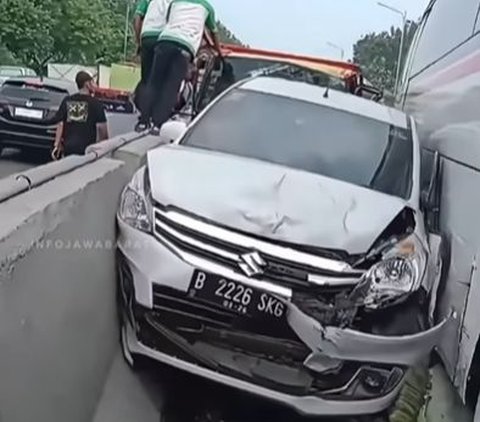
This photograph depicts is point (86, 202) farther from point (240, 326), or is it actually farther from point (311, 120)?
point (311, 120)

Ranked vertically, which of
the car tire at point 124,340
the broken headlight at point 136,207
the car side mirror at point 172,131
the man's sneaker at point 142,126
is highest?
the broken headlight at point 136,207

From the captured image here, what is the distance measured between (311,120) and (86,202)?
8.36 feet

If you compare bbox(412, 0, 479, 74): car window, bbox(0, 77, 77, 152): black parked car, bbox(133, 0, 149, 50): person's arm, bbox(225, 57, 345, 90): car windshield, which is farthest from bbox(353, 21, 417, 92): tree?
bbox(133, 0, 149, 50): person's arm

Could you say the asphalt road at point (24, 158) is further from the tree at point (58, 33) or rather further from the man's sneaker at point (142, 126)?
the tree at point (58, 33)

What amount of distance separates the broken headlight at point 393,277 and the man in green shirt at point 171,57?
224 inches

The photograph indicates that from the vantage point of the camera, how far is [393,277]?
16.8ft

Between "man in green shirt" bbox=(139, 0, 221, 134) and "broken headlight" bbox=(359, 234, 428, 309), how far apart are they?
5677 millimetres

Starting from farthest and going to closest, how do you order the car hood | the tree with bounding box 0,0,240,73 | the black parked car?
the tree with bounding box 0,0,240,73 < the black parked car < the car hood

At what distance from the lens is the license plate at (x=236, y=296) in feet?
16.2

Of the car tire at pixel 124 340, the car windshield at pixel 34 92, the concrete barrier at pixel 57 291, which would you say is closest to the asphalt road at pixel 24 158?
the car windshield at pixel 34 92

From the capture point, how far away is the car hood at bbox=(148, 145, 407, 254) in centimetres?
516

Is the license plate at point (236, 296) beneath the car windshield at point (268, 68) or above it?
above

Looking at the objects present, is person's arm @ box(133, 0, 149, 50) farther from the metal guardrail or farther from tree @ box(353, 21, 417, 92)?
tree @ box(353, 21, 417, 92)

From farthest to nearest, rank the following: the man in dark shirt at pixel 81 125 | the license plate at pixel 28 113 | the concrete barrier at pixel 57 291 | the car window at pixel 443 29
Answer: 1. the license plate at pixel 28 113
2. the man in dark shirt at pixel 81 125
3. the car window at pixel 443 29
4. the concrete barrier at pixel 57 291
